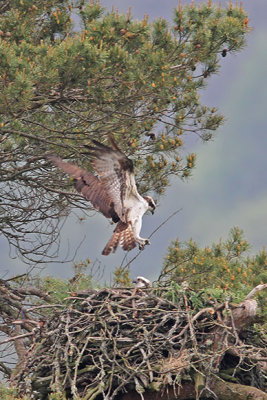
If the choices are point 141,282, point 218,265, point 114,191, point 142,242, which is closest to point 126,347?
point 141,282

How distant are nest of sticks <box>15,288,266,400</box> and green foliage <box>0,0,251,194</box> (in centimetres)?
296

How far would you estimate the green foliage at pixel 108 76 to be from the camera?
9008mm

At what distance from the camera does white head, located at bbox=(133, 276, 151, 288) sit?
7402 mm

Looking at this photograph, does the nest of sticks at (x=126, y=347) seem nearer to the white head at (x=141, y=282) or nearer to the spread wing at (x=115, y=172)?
the white head at (x=141, y=282)

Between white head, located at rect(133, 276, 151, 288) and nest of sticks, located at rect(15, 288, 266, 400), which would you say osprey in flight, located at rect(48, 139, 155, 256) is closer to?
white head, located at rect(133, 276, 151, 288)

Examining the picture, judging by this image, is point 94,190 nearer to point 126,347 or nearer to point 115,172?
point 115,172

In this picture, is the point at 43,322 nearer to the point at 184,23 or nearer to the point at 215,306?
the point at 215,306

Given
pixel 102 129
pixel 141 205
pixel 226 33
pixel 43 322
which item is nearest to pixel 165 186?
pixel 102 129

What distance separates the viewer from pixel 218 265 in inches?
404

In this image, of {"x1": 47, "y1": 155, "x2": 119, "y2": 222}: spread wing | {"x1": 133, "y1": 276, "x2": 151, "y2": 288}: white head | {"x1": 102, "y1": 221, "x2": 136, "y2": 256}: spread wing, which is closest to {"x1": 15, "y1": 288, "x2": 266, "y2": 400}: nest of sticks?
{"x1": 133, "y1": 276, "x2": 151, "y2": 288}: white head

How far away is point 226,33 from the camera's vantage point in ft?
35.2

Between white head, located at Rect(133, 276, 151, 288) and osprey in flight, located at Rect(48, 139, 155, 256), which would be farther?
osprey in flight, located at Rect(48, 139, 155, 256)

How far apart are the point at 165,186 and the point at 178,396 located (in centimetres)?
522

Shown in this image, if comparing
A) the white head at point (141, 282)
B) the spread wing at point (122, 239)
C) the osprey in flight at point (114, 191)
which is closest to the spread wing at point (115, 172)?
the osprey in flight at point (114, 191)
